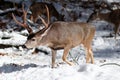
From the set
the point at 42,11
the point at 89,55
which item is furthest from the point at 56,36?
the point at 42,11

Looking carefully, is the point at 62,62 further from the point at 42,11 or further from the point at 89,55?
the point at 42,11

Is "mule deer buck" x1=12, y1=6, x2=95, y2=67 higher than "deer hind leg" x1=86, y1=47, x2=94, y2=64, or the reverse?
"mule deer buck" x1=12, y1=6, x2=95, y2=67

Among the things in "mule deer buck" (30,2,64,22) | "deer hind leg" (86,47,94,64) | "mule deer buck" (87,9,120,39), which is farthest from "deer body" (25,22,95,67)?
"mule deer buck" (30,2,64,22)

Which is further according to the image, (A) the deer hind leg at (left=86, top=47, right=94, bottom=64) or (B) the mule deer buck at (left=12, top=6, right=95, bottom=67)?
(A) the deer hind leg at (left=86, top=47, right=94, bottom=64)

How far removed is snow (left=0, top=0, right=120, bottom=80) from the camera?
314 inches

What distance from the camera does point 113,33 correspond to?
18.9m

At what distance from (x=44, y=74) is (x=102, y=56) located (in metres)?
6.18

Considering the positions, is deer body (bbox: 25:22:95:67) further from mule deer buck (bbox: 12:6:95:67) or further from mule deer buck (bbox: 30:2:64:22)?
mule deer buck (bbox: 30:2:64:22)

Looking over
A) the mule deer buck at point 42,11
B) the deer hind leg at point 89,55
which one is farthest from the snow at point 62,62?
the mule deer buck at point 42,11

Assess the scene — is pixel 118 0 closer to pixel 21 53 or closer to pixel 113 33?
pixel 113 33

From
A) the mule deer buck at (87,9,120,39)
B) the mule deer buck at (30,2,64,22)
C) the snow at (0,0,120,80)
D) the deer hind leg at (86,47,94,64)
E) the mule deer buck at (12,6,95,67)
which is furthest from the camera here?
the mule deer buck at (30,2,64,22)

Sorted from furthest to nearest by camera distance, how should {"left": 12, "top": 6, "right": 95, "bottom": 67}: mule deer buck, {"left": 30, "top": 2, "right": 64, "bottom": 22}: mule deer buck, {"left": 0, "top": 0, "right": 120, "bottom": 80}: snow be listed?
{"left": 30, "top": 2, "right": 64, "bottom": 22}: mule deer buck, {"left": 12, "top": 6, "right": 95, "bottom": 67}: mule deer buck, {"left": 0, "top": 0, "right": 120, "bottom": 80}: snow

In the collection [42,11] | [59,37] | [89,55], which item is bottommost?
[42,11]

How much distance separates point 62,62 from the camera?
1206cm
